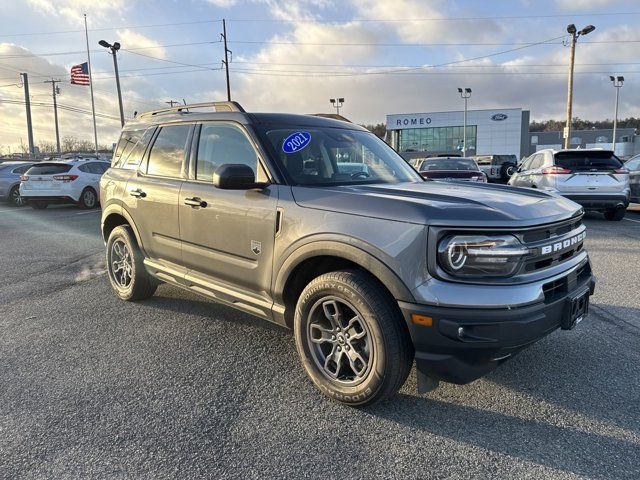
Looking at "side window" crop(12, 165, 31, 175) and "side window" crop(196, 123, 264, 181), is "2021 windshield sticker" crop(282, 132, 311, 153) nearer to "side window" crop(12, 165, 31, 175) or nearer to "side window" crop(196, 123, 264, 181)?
"side window" crop(196, 123, 264, 181)

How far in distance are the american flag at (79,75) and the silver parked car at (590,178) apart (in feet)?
103

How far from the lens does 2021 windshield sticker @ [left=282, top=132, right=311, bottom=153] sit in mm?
3613

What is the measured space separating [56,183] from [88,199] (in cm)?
109

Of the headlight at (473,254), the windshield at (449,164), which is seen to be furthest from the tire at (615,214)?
the headlight at (473,254)

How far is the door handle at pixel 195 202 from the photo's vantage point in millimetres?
3822

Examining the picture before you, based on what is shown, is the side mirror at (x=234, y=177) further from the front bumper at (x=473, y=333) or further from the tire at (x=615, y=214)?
the tire at (x=615, y=214)

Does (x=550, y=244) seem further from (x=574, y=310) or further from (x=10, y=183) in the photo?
(x=10, y=183)

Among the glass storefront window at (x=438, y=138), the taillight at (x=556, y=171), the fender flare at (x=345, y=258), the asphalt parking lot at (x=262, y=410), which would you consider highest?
the glass storefront window at (x=438, y=138)

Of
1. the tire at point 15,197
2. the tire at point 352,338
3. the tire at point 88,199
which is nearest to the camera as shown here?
the tire at point 352,338

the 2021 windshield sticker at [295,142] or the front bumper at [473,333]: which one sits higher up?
the 2021 windshield sticker at [295,142]

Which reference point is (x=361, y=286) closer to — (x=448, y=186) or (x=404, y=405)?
(x=404, y=405)

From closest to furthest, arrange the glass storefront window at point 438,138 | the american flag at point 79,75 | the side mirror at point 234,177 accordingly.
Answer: the side mirror at point 234,177 → the american flag at point 79,75 → the glass storefront window at point 438,138

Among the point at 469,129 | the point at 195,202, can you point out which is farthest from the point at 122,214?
the point at 469,129

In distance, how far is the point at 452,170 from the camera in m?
11.6
